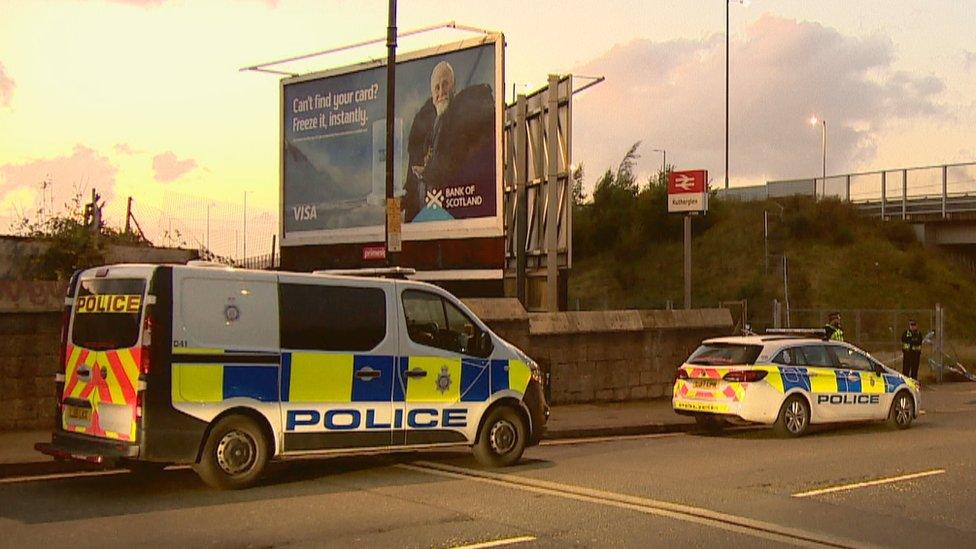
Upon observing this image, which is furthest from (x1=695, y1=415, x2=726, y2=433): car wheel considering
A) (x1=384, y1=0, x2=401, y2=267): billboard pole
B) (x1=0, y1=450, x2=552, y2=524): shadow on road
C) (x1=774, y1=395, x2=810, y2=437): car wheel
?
(x1=384, y1=0, x2=401, y2=267): billboard pole

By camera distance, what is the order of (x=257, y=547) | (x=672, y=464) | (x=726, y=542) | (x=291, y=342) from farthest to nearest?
(x=672, y=464)
(x=291, y=342)
(x=726, y=542)
(x=257, y=547)

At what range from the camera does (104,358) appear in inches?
411

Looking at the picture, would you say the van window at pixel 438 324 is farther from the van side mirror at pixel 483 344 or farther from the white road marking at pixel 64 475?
the white road marking at pixel 64 475

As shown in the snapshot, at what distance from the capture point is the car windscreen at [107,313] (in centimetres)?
1031

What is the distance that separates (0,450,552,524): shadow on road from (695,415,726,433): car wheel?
486 cm

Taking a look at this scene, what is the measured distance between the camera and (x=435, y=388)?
12.3 m

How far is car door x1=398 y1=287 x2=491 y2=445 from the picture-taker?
1208cm

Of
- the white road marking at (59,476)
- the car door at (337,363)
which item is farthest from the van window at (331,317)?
the white road marking at (59,476)

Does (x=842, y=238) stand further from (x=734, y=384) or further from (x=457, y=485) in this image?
(x=457, y=485)

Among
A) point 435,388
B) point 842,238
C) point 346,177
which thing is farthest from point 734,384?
point 842,238

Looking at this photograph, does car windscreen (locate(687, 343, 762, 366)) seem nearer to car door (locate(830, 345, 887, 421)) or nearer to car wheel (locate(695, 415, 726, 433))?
car wheel (locate(695, 415, 726, 433))

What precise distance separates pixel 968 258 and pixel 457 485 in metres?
54.4

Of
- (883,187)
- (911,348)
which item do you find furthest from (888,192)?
(911,348)

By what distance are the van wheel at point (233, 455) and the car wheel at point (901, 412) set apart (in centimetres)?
1173
